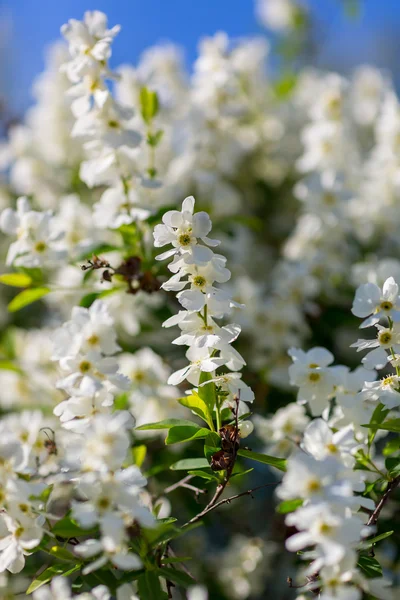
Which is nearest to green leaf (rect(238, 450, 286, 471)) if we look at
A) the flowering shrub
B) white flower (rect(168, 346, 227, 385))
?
the flowering shrub

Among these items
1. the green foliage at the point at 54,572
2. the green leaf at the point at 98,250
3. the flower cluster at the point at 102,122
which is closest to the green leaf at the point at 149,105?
the flower cluster at the point at 102,122

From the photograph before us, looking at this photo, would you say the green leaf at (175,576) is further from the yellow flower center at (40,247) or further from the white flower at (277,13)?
the white flower at (277,13)

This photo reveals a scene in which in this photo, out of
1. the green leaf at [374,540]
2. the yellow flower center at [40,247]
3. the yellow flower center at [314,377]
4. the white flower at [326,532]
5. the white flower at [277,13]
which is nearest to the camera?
the white flower at [326,532]

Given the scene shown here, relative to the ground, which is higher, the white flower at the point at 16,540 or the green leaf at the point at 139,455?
the white flower at the point at 16,540

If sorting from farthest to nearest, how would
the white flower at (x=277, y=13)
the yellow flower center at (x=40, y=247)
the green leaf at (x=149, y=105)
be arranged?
the white flower at (x=277, y=13) < the green leaf at (x=149, y=105) < the yellow flower center at (x=40, y=247)

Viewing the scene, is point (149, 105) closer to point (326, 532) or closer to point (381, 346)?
point (381, 346)

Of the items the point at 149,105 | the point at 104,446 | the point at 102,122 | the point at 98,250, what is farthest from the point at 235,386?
the point at 149,105

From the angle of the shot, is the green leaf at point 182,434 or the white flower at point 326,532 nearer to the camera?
the white flower at point 326,532

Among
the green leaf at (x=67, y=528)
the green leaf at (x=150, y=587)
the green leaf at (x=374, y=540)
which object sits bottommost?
the green leaf at (x=150, y=587)
